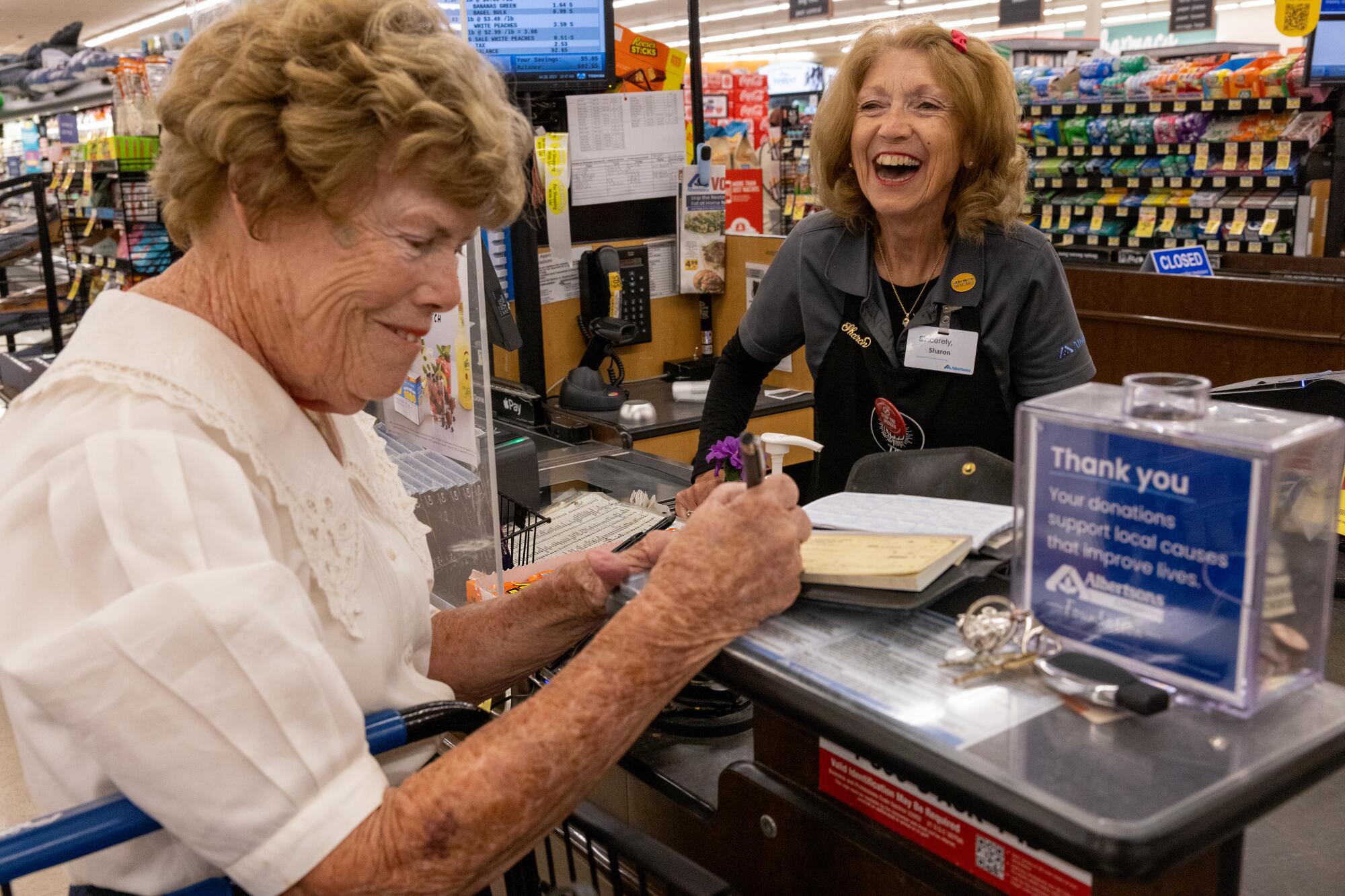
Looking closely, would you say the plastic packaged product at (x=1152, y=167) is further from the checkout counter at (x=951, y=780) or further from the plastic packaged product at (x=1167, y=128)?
the checkout counter at (x=951, y=780)

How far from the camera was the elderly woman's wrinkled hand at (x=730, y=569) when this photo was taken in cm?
106

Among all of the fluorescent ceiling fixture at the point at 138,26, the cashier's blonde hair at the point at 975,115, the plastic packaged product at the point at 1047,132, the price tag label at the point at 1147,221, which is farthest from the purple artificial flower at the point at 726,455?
the fluorescent ceiling fixture at the point at 138,26

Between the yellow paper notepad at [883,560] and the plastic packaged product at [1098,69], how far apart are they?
7.06 m

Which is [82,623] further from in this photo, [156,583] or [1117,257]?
[1117,257]

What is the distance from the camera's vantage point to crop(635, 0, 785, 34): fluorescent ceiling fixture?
2281 centimetres

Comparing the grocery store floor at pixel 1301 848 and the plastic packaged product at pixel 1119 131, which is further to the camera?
the plastic packaged product at pixel 1119 131

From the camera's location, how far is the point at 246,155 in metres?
1.07

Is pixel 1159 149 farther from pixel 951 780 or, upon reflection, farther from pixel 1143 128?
pixel 951 780

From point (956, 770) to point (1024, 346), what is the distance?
1.50 meters

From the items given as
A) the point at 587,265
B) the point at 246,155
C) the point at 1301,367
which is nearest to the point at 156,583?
the point at 246,155

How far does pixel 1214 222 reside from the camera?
270 inches

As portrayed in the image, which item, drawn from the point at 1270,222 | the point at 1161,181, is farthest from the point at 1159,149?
the point at 1270,222

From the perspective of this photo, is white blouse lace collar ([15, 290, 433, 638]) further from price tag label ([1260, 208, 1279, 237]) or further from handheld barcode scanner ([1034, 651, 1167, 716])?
price tag label ([1260, 208, 1279, 237])

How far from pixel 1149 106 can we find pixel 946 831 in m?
7.15
